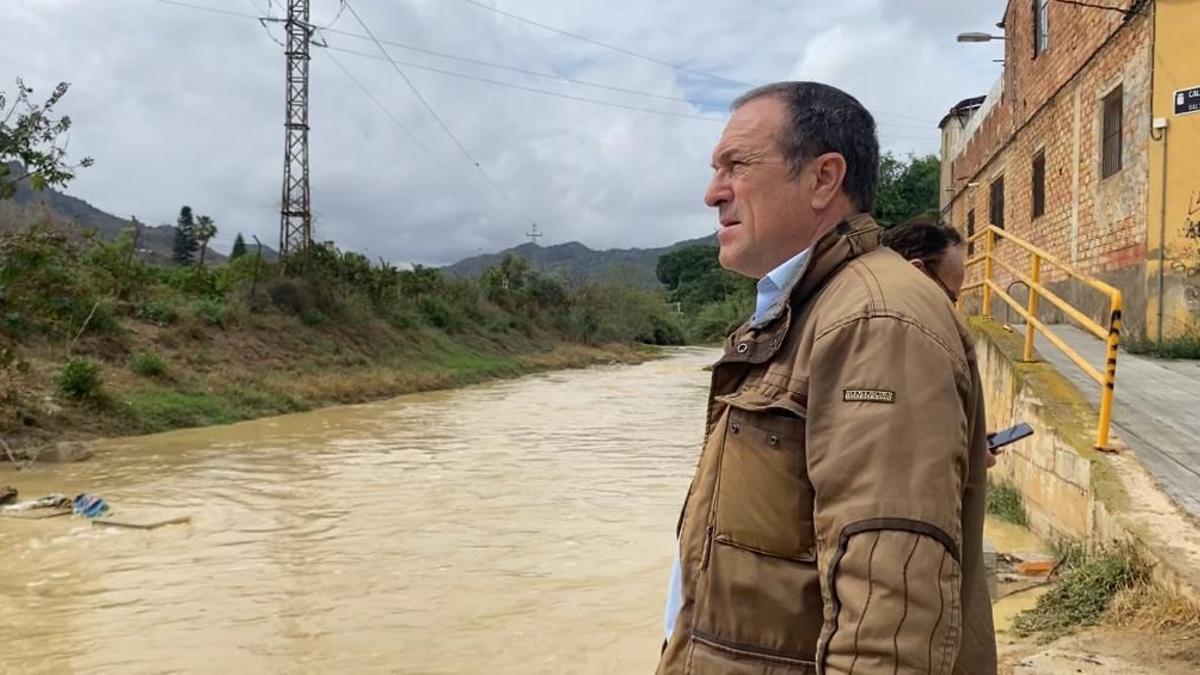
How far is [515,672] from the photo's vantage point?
16.0ft

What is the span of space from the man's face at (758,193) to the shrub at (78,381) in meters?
14.5

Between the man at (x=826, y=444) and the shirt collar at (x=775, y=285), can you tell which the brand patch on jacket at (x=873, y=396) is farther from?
the shirt collar at (x=775, y=285)

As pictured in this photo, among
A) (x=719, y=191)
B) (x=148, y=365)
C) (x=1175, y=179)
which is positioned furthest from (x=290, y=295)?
(x=719, y=191)

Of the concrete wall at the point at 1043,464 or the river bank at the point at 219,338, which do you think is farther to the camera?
the river bank at the point at 219,338

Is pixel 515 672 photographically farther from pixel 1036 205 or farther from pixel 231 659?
pixel 1036 205

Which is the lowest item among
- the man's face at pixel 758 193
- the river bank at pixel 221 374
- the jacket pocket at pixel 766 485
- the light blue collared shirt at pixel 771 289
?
the river bank at pixel 221 374

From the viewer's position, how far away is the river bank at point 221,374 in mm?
13141

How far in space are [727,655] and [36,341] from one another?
17.2 m

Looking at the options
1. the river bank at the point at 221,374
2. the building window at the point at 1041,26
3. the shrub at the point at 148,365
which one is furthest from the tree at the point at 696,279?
the shrub at the point at 148,365

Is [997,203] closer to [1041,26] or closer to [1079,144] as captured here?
[1041,26]

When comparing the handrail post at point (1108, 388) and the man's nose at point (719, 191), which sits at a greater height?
the man's nose at point (719, 191)

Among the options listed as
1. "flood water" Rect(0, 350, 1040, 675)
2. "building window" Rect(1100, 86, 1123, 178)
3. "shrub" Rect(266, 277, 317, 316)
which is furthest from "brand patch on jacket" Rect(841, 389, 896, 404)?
"shrub" Rect(266, 277, 317, 316)

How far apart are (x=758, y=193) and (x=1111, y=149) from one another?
10646 millimetres

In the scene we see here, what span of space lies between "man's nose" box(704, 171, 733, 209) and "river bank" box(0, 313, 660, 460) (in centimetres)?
1184
